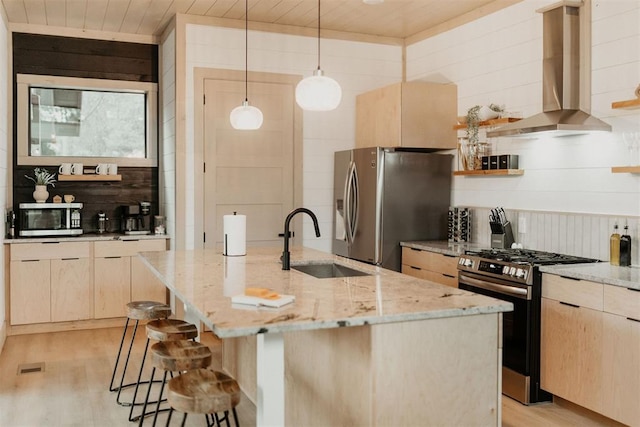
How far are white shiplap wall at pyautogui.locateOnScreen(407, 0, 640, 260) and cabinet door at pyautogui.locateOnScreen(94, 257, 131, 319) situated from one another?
3.05 m

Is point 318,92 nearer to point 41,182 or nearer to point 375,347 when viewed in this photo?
point 375,347

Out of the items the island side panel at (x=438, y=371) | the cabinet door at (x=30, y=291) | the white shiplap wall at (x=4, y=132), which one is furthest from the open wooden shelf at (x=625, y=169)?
the cabinet door at (x=30, y=291)

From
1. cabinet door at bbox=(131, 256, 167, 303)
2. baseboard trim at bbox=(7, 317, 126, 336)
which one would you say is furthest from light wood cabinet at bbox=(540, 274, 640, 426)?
baseboard trim at bbox=(7, 317, 126, 336)

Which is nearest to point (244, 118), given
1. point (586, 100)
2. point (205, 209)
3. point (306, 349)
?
point (205, 209)

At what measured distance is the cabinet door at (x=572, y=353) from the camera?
3629 mm

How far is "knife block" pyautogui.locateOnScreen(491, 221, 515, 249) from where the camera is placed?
4.89 meters

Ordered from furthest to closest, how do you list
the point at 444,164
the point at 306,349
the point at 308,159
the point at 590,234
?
the point at 308,159 < the point at 444,164 < the point at 590,234 < the point at 306,349

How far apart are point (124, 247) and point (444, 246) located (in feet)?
9.43

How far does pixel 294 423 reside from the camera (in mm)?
3326

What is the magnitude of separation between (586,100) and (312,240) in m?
2.86

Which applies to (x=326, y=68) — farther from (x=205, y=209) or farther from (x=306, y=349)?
(x=306, y=349)

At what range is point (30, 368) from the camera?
476 centimetres

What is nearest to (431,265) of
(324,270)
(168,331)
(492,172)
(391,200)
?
(391,200)

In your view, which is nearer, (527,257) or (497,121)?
(527,257)
